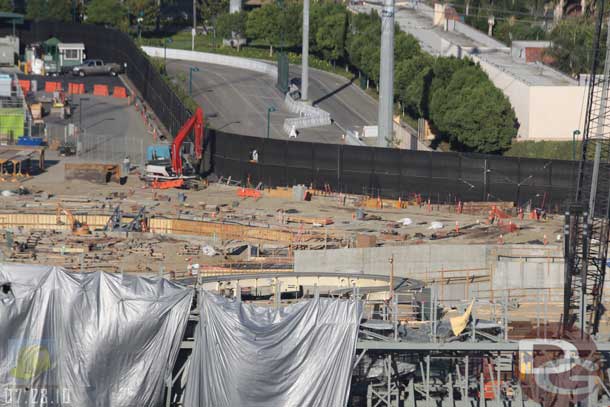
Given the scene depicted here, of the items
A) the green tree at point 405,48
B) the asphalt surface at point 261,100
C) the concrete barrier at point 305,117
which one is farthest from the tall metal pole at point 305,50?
the green tree at point 405,48

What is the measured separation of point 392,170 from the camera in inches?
2891

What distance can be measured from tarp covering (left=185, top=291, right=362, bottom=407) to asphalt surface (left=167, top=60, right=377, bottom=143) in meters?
51.7

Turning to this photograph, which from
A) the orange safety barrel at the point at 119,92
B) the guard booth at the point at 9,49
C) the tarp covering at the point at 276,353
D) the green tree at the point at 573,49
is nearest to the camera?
the tarp covering at the point at 276,353

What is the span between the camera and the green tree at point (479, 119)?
81375 mm

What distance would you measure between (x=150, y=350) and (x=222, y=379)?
188 centimetres

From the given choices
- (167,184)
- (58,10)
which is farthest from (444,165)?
(58,10)

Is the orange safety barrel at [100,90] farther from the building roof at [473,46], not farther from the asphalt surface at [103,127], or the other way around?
the building roof at [473,46]

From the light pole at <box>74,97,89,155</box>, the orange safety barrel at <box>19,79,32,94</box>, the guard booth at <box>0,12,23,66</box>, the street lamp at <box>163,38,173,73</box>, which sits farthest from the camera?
the guard booth at <box>0,12,23,66</box>

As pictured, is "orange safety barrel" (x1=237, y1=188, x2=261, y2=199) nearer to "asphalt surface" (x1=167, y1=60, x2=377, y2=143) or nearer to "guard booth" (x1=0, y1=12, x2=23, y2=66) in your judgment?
"asphalt surface" (x1=167, y1=60, x2=377, y2=143)

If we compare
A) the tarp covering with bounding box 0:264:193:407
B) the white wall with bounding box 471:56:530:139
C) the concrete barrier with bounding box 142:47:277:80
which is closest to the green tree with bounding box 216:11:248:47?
the concrete barrier with bounding box 142:47:277:80

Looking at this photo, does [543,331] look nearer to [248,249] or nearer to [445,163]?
[248,249]

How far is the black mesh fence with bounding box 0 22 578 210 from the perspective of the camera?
69.6 m

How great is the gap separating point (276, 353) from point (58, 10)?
93982mm

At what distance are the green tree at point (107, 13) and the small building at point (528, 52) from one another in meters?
38.3
